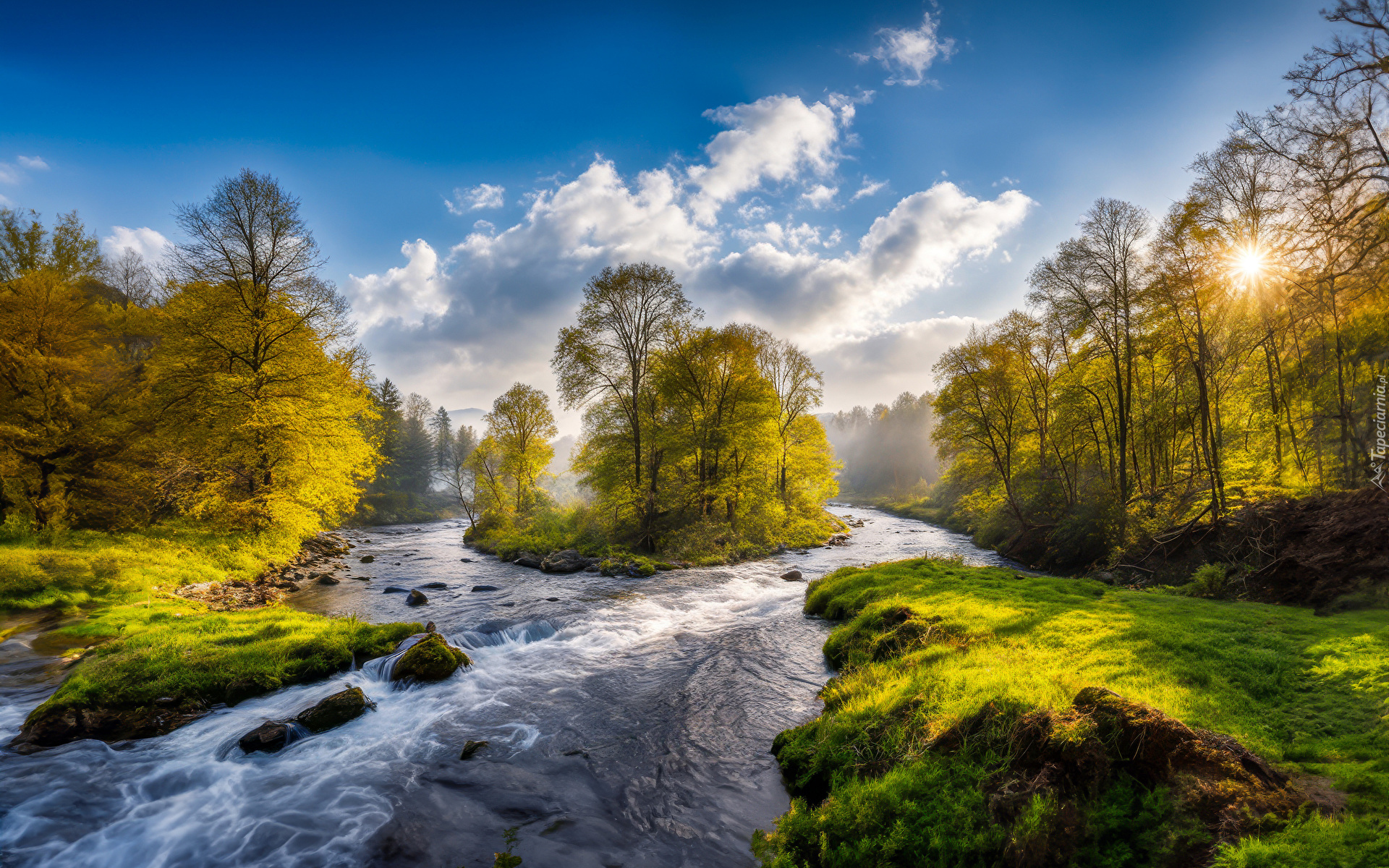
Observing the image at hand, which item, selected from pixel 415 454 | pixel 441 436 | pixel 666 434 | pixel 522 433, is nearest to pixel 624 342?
pixel 666 434

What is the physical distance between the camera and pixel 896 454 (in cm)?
9525

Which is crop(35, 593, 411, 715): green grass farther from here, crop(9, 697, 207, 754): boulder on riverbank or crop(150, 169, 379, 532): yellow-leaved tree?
crop(150, 169, 379, 532): yellow-leaved tree

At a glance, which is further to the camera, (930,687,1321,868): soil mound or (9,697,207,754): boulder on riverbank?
(9,697,207,754): boulder on riverbank

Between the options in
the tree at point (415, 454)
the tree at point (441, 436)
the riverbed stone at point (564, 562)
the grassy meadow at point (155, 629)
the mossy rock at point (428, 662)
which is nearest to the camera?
the grassy meadow at point (155, 629)

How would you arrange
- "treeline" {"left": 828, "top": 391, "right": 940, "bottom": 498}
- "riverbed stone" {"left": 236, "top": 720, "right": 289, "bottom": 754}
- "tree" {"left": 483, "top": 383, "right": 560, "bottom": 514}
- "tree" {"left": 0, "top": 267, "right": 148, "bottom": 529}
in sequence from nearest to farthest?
"riverbed stone" {"left": 236, "top": 720, "right": 289, "bottom": 754}, "tree" {"left": 0, "top": 267, "right": 148, "bottom": 529}, "tree" {"left": 483, "top": 383, "right": 560, "bottom": 514}, "treeline" {"left": 828, "top": 391, "right": 940, "bottom": 498}

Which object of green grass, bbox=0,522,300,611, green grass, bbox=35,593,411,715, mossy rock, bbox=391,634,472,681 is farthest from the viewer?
green grass, bbox=0,522,300,611

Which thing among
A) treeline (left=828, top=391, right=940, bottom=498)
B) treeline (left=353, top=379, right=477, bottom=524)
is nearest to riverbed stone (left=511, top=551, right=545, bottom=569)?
treeline (left=353, top=379, right=477, bottom=524)

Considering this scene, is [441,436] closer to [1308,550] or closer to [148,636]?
[148,636]

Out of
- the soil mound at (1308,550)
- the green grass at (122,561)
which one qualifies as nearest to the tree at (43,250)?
the green grass at (122,561)

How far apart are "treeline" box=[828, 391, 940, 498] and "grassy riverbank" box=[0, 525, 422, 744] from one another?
8346 centimetres

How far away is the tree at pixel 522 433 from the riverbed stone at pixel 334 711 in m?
30.7

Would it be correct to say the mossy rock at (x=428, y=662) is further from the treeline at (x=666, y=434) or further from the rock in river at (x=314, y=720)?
the treeline at (x=666, y=434)

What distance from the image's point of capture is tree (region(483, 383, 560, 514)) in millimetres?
38469

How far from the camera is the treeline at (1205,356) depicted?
12250 mm
